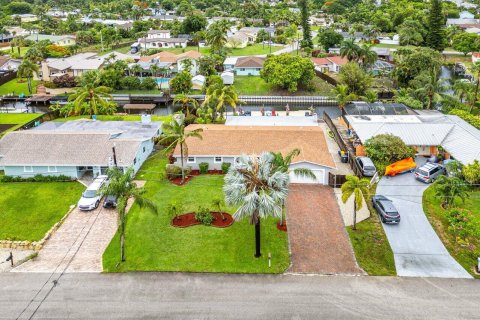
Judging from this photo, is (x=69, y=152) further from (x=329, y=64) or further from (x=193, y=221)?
(x=329, y=64)

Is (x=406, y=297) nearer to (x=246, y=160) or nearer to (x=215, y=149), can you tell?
(x=246, y=160)

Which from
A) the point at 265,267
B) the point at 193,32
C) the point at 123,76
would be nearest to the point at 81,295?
the point at 265,267

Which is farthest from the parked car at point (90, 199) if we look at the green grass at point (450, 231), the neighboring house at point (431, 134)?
the green grass at point (450, 231)

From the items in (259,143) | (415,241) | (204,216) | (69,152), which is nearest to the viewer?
(415,241)

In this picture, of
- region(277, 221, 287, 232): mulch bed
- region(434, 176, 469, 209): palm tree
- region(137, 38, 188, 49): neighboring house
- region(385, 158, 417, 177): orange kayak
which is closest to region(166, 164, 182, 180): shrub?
region(277, 221, 287, 232): mulch bed

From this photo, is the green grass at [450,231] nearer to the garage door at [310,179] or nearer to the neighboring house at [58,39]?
the garage door at [310,179]

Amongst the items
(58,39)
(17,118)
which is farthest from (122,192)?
(58,39)
